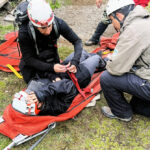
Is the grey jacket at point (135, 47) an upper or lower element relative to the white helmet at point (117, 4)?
lower

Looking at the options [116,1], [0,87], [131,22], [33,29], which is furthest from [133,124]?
[0,87]

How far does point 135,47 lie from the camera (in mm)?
2352

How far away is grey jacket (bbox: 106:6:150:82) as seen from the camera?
233 cm

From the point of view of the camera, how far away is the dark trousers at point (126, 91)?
8.55 feet

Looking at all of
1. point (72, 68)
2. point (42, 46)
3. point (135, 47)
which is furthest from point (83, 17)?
point (135, 47)

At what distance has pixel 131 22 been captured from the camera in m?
2.42

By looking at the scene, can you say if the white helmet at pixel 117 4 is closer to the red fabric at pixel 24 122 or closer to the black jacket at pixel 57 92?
the black jacket at pixel 57 92

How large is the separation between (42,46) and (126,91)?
161cm

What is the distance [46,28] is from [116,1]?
1080mm

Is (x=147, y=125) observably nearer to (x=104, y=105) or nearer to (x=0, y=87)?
(x=104, y=105)

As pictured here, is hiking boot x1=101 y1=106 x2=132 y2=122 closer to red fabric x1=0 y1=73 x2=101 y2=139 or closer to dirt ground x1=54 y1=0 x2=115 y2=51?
red fabric x1=0 y1=73 x2=101 y2=139

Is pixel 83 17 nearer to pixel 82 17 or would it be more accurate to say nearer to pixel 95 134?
pixel 82 17

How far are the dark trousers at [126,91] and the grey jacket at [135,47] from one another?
10cm

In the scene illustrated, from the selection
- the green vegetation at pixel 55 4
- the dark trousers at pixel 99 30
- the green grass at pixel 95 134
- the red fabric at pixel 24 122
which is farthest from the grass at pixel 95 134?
the green vegetation at pixel 55 4
